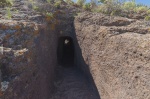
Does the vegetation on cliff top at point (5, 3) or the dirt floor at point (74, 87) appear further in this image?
the vegetation on cliff top at point (5, 3)

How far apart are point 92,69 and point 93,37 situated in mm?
1172

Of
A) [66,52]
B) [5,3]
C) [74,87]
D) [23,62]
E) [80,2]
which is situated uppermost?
[80,2]

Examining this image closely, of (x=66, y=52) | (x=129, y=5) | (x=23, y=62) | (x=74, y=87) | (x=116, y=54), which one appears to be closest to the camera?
(x=23, y=62)

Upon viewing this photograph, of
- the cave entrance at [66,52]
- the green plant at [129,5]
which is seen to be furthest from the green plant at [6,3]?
the green plant at [129,5]

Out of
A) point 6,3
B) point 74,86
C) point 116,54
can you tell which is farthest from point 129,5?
point 6,3

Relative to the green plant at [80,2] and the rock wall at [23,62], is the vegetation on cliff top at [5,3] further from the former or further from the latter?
the green plant at [80,2]

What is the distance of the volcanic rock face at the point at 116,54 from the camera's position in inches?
181

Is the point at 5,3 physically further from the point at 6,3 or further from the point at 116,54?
the point at 116,54

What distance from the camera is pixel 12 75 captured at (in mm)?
4184

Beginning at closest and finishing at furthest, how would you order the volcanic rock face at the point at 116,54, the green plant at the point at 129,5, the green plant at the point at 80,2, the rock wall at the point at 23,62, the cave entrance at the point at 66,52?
the rock wall at the point at 23,62 → the volcanic rock face at the point at 116,54 → the green plant at the point at 129,5 → the green plant at the point at 80,2 → the cave entrance at the point at 66,52

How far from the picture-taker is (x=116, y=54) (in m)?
5.72

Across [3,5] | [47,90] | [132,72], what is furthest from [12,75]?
[3,5]

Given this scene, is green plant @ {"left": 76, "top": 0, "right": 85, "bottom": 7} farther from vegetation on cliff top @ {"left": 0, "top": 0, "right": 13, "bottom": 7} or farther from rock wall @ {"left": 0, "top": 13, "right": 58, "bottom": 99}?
rock wall @ {"left": 0, "top": 13, "right": 58, "bottom": 99}

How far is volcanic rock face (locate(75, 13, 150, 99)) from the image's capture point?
461cm
